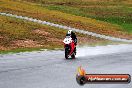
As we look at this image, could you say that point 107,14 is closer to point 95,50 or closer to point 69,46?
point 95,50

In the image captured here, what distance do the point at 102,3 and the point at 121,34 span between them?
44675 mm

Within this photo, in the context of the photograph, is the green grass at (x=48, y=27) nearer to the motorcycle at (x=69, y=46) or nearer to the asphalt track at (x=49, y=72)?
the motorcycle at (x=69, y=46)

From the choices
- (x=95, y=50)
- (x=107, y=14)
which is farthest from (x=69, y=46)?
(x=107, y=14)

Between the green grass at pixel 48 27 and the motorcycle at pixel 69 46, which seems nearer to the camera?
the motorcycle at pixel 69 46

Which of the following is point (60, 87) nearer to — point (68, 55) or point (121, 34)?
point (68, 55)

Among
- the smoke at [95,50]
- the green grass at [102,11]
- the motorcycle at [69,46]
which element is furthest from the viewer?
the green grass at [102,11]

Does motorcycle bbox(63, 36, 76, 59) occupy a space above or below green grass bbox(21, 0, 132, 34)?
above

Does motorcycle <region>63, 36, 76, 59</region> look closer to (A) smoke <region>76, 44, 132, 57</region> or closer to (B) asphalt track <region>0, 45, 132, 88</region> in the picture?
(B) asphalt track <region>0, 45, 132, 88</region>

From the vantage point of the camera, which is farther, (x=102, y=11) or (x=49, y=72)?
(x=102, y=11)

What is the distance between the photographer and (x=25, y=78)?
16.2 metres

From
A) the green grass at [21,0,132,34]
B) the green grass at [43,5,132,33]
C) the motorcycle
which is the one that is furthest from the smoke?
the green grass at [43,5,132,33]

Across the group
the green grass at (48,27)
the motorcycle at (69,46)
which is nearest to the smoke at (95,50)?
the motorcycle at (69,46)

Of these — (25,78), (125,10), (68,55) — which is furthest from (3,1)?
(25,78)

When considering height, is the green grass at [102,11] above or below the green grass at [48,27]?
below
